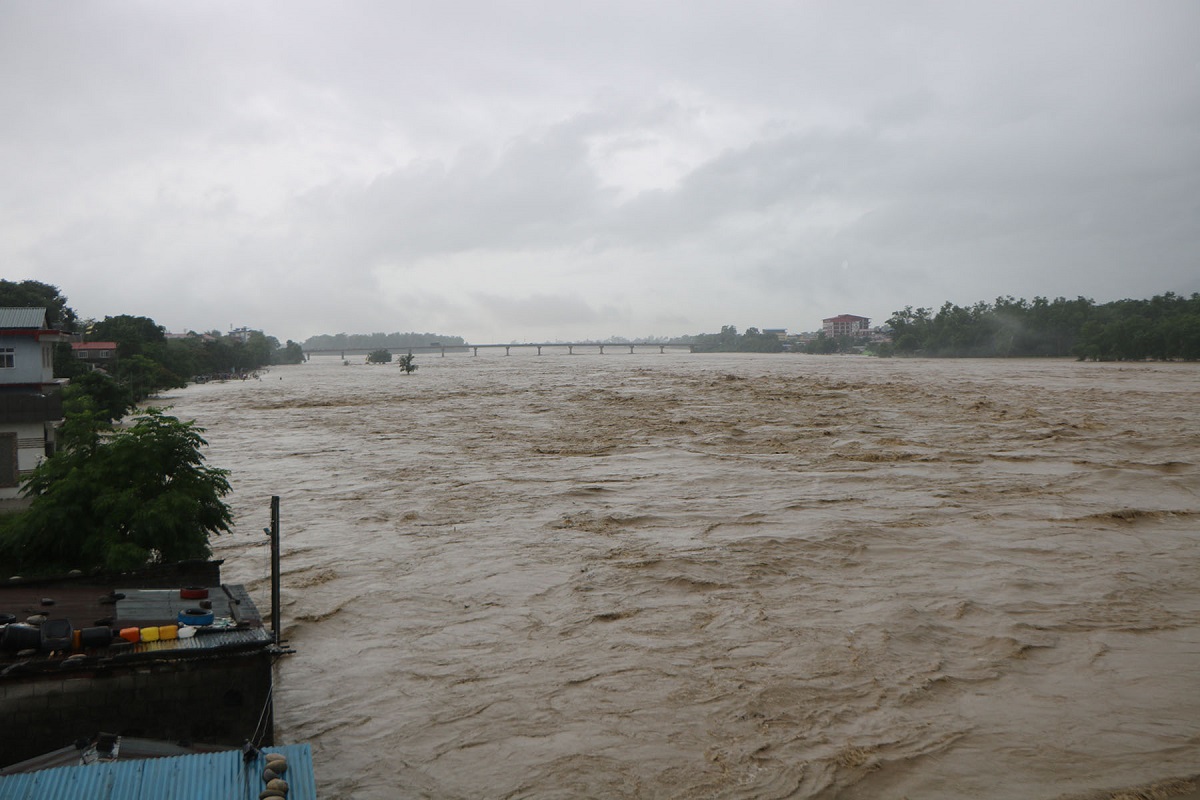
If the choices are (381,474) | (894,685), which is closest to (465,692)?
(894,685)

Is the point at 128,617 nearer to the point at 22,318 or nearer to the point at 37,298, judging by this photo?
the point at 22,318

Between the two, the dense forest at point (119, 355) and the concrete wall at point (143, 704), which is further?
the dense forest at point (119, 355)

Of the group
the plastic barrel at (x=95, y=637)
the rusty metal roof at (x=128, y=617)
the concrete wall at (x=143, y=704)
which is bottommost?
the concrete wall at (x=143, y=704)

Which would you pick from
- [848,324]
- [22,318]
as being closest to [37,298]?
[22,318]

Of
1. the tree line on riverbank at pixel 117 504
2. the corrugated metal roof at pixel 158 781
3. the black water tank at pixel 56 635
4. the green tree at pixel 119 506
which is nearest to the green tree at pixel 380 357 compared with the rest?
the tree line on riverbank at pixel 117 504

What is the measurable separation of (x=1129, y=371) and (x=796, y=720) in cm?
A: 6396

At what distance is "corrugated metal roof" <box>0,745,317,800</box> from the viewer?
17.0 feet

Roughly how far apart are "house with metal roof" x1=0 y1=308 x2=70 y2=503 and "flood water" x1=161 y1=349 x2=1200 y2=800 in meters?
4.39

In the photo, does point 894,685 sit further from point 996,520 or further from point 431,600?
point 996,520

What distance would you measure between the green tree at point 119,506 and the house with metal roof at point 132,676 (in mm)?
3107

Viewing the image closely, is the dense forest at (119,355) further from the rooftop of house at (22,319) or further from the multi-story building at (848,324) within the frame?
the multi-story building at (848,324)

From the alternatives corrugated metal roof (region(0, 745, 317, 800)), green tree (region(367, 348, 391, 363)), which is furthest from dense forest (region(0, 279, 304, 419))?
green tree (region(367, 348, 391, 363))

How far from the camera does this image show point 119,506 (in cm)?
1105

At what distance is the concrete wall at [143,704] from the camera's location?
246 inches
